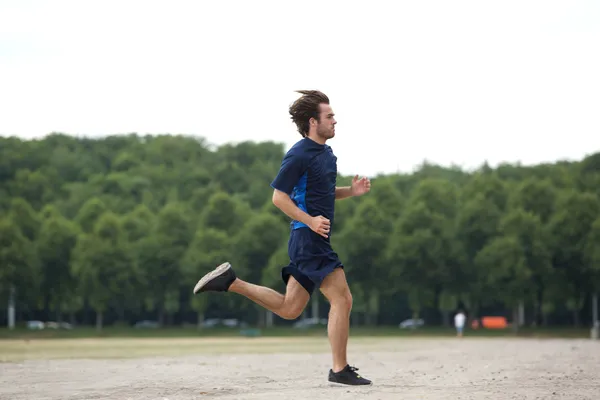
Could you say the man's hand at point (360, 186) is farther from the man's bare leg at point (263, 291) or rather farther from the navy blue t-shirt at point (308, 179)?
the man's bare leg at point (263, 291)

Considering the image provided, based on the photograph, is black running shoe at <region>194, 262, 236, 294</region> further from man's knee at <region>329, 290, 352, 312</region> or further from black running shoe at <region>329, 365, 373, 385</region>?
black running shoe at <region>329, 365, 373, 385</region>

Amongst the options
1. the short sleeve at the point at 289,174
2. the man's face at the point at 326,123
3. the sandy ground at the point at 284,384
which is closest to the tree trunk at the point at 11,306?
the sandy ground at the point at 284,384

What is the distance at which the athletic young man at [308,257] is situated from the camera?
29.2ft

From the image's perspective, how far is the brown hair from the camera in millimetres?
9375

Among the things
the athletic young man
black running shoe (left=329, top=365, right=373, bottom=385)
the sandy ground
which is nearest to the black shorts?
the athletic young man

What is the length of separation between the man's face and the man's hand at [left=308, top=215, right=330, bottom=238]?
0.94m

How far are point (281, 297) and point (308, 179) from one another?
1.11 metres

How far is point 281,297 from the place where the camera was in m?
9.10

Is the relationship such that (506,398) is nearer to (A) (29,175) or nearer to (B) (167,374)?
(B) (167,374)

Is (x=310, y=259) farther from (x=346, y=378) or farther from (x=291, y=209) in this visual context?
(x=346, y=378)

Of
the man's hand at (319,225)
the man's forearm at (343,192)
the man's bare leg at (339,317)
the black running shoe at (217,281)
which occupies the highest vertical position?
the man's forearm at (343,192)

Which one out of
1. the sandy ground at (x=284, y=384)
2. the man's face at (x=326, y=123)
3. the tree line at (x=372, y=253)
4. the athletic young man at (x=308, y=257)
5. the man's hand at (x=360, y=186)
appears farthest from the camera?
the tree line at (x=372, y=253)

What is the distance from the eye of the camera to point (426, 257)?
70.2 metres

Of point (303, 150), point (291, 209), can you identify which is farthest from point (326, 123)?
point (291, 209)
